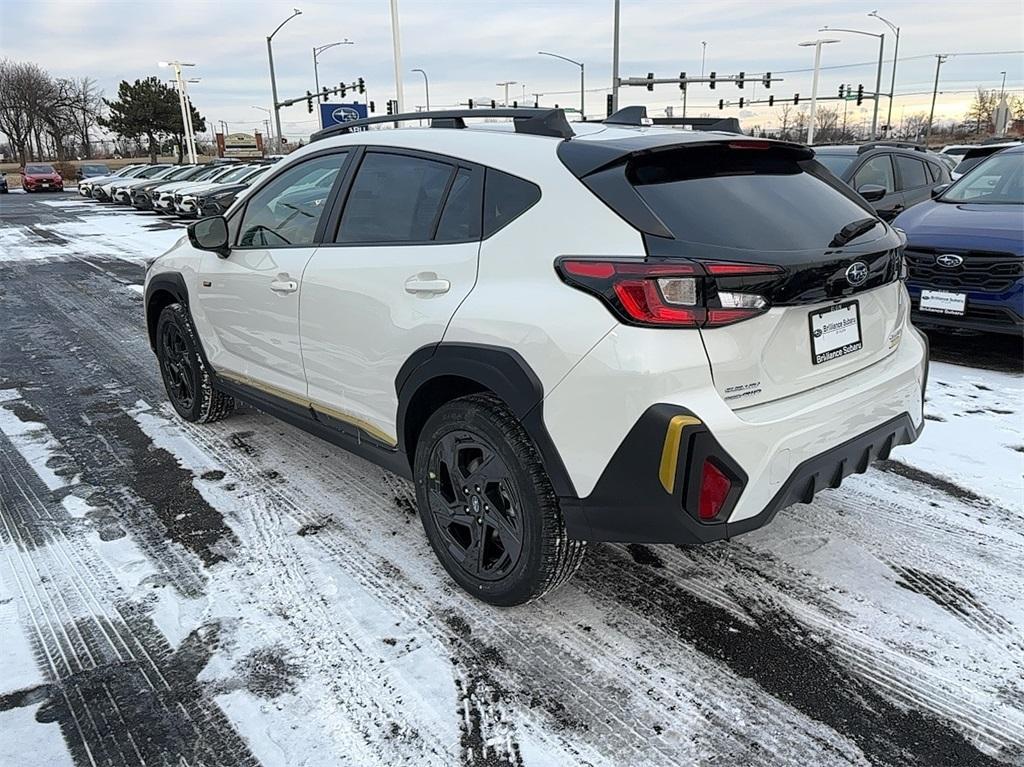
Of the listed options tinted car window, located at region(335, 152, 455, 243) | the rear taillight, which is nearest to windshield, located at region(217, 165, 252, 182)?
tinted car window, located at region(335, 152, 455, 243)

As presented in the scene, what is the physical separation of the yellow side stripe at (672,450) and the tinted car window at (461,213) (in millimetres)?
1055

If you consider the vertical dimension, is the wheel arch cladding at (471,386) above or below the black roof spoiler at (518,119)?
below

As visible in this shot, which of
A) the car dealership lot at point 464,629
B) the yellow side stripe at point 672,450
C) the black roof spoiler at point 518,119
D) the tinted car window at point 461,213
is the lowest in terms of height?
the car dealership lot at point 464,629

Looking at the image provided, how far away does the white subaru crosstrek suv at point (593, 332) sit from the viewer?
7.42 feet

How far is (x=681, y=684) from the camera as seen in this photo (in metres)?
2.46

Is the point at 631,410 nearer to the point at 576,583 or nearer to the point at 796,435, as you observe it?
the point at 796,435

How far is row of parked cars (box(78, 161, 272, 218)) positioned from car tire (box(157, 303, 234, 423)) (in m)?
11.3

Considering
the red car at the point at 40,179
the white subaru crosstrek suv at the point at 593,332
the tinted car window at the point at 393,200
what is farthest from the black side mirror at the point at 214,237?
the red car at the point at 40,179

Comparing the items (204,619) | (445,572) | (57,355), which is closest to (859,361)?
(445,572)

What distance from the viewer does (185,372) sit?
492cm

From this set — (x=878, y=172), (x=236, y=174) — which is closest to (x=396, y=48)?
(x=236, y=174)

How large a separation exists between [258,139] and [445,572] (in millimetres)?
83776

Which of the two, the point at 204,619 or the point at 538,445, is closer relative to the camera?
the point at 538,445

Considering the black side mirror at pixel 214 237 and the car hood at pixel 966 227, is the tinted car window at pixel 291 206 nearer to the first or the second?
the black side mirror at pixel 214 237
